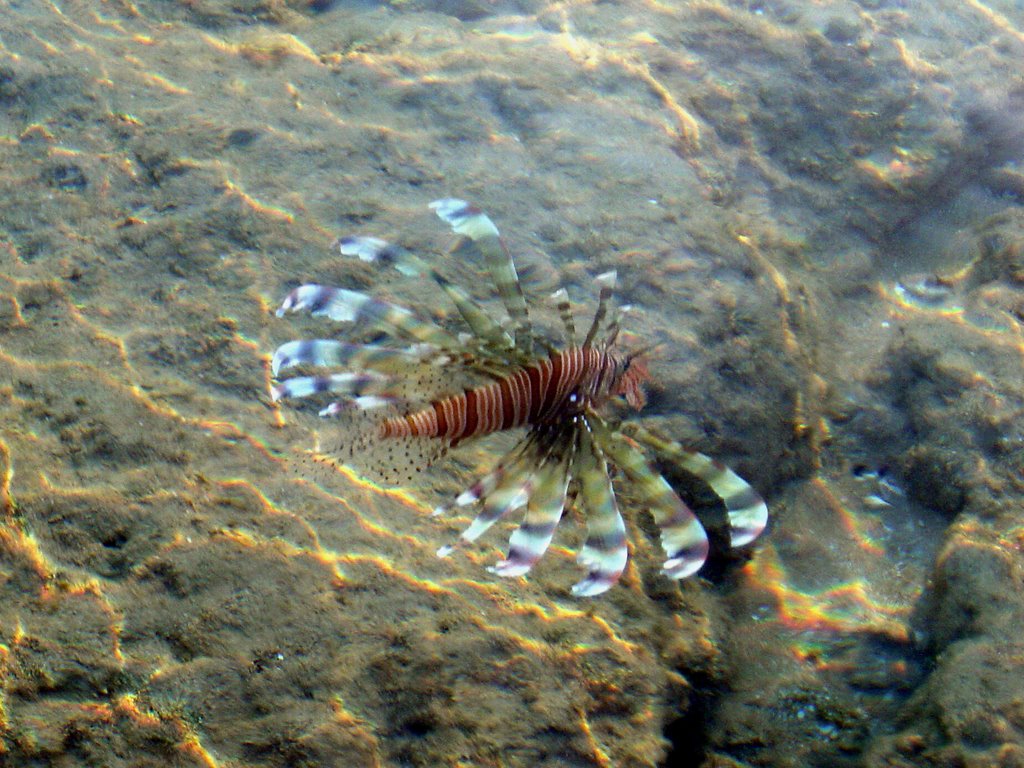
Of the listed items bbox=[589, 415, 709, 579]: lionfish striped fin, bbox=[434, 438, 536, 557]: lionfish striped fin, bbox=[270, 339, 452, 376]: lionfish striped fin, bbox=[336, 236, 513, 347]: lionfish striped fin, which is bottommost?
bbox=[434, 438, 536, 557]: lionfish striped fin

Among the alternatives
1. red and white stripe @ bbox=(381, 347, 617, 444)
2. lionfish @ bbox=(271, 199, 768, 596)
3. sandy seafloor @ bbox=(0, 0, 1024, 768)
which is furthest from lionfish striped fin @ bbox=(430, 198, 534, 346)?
sandy seafloor @ bbox=(0, 0, 1024, 768)

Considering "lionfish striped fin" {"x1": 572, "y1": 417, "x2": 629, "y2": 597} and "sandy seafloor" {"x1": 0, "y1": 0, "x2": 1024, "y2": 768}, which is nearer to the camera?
"lionfish striped fin" {"x1": 572, "y1": 417, "x2": 629, "y2": 597}

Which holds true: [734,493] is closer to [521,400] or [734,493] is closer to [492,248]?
[521,400]

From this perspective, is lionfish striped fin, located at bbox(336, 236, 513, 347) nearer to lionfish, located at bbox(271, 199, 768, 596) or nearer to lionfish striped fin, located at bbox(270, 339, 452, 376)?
lionfish, located at bbox(271, 199, 768, 596)

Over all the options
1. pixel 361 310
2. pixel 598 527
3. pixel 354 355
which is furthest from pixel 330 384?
pixel 598 527

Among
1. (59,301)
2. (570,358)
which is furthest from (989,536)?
(59,301)

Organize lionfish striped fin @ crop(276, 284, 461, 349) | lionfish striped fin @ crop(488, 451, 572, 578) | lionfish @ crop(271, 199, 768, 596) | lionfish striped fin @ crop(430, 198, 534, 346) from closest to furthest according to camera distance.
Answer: lionfish striped fin @ crop(488, 451, 572, 578)
lionfish @ crop(271, 199, 768, 596)
lionfish striped fin @ crop(276, 284, 461, 349)
lionfish striped fin @ crop(430, 198, 534, 346)
